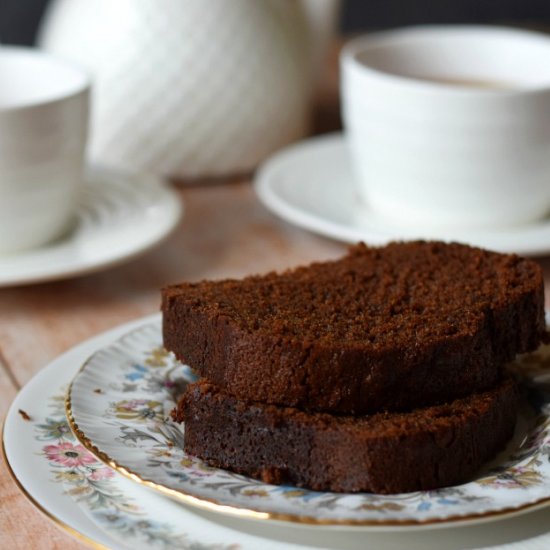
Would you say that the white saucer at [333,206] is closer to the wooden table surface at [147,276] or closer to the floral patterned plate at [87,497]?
the wooden table surface at [147,276]

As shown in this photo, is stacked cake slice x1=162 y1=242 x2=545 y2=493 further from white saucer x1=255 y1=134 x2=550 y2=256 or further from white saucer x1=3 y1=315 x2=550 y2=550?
white saucer x1=255 y1=134 x2=550 y2=256

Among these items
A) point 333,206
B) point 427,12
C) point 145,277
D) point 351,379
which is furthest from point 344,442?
point 427,12

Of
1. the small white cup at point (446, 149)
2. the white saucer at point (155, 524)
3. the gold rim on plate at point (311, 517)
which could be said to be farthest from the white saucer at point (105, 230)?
the gold rim on plate at point (311, 517)

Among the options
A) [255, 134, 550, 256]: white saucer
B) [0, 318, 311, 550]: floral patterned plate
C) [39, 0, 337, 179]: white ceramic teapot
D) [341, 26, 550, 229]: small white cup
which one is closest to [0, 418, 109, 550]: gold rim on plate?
[0, 318, 311, 550]: floral patterned plate

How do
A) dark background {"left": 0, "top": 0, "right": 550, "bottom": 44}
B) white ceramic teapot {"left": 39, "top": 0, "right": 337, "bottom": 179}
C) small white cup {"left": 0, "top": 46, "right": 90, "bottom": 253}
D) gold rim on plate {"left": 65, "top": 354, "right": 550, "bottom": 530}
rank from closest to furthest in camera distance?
1. gold rim on plate {"left": 65, "top": 354, "right": 550, "bottom": 530}
2. small white cup {"left": 0, "top": 46, "right": 90, "bottom": 253}
3. white ceramic teapot {"left": 39, "top": 0, "right": 337, "bottom": 179}
4. dark background {"left": 0, "top": 0, "right": 550, "bottom": 44}

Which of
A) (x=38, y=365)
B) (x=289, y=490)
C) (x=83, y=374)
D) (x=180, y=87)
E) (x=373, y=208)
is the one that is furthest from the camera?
(x=180, y=87)

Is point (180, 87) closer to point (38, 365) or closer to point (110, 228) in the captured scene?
point (110, 228)

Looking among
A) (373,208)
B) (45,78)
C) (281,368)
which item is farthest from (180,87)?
(281,368)
